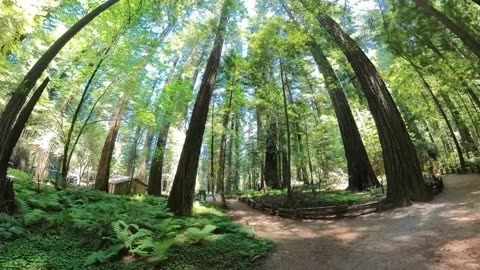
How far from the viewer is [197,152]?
33.2 feet

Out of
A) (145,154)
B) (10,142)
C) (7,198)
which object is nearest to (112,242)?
(7,198)

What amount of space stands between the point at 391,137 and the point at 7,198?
10.8 metres

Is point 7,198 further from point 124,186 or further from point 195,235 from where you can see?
point 124,186

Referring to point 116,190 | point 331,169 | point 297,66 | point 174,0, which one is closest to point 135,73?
point 174,0

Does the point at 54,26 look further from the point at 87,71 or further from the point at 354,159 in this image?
the point at 354,159

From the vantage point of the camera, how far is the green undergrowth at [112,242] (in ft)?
18.9

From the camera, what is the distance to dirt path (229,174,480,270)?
5.68 metres

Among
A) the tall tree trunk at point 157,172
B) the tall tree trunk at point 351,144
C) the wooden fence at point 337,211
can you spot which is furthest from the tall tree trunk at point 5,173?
the tall tree trunk at point 351,144

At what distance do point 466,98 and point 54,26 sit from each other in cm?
2180

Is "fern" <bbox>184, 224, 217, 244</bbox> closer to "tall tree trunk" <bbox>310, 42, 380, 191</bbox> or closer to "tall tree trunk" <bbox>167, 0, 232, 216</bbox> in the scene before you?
"tall tree trunk" <bbox>167, 0, 232, 216</bbox>

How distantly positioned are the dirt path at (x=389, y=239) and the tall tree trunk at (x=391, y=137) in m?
0.69

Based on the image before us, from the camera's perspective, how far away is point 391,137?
1111 centimetres

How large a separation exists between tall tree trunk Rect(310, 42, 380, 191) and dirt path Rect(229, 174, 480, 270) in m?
4.89

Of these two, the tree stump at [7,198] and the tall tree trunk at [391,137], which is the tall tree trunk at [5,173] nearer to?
the tree stump at [7,198]
